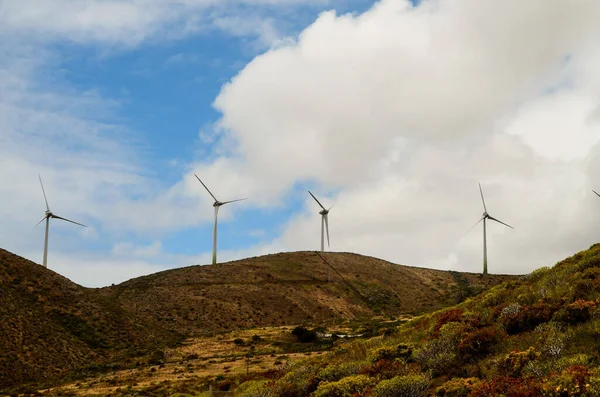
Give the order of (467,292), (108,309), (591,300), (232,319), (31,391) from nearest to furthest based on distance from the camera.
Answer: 1. (591,300)
2. (31,391)
3. (108,309)
4. (232,319)
5. (467,292)

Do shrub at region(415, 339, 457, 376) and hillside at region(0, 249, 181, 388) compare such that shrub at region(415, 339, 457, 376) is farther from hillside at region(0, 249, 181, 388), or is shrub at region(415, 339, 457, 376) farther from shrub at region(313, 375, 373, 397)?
hillside at region(0, 249, 181, 388)

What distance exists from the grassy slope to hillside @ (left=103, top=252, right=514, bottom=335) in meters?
90.6

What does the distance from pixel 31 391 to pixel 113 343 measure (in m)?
36.6

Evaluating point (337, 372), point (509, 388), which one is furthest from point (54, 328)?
point (509, 388)

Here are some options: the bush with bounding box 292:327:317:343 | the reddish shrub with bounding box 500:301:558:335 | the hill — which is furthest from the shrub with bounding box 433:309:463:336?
the hill

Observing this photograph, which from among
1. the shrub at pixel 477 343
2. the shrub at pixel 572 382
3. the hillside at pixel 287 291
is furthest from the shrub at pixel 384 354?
the hillside at pixel 287 291

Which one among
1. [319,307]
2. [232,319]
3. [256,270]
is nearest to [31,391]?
[232,319]

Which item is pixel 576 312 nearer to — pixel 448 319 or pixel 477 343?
pixel 477 343

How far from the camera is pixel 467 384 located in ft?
64.7

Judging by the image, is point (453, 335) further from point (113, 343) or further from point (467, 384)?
point (113, 343)

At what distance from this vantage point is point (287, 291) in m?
148

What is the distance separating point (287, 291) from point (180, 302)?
92.2ft

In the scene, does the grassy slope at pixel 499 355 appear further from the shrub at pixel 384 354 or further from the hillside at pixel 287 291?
the hillside at pixel 287 291

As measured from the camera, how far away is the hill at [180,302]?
3413 inches
